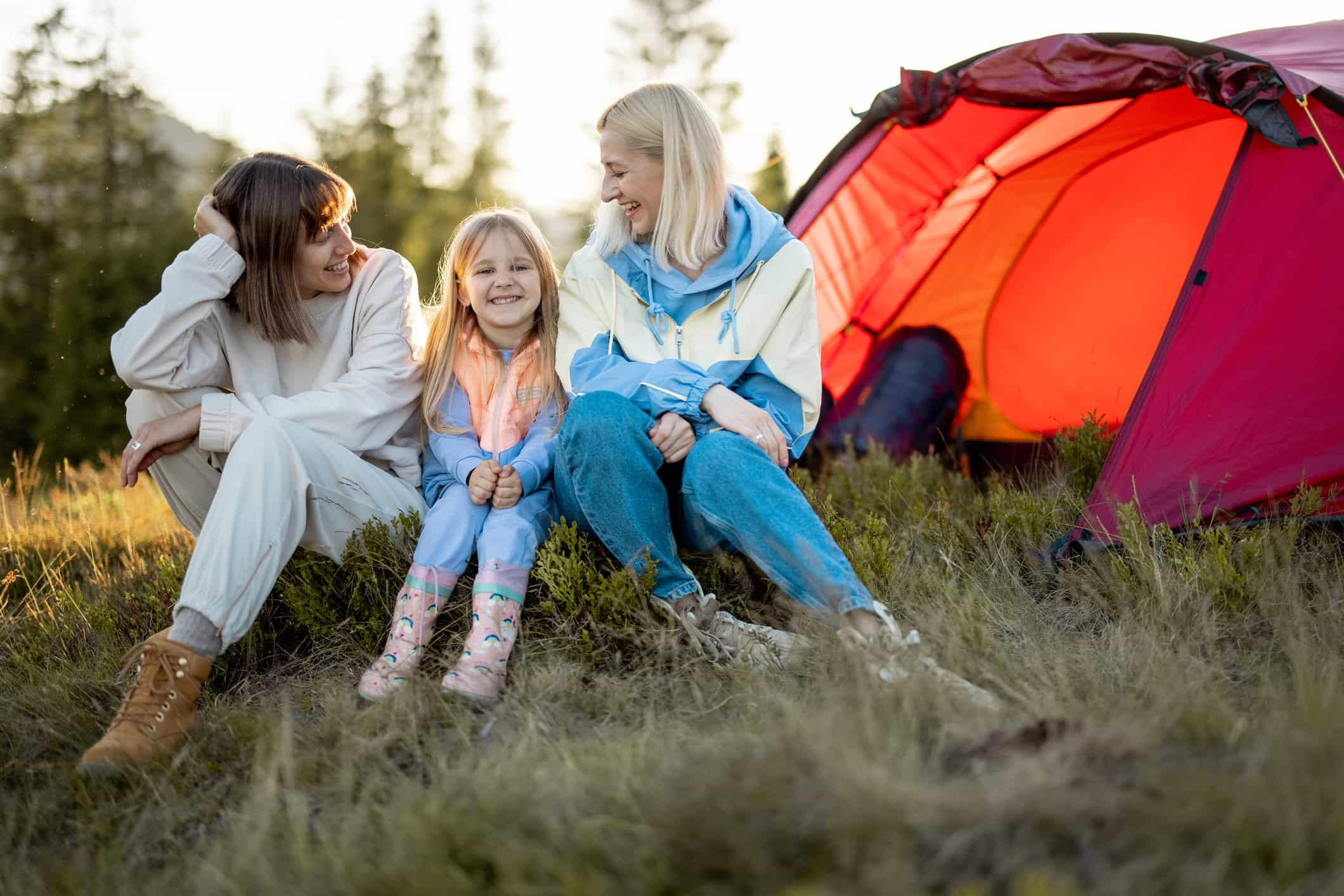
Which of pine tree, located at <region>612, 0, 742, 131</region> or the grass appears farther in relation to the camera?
pine tree, located at <region>612, 0, 742, 131</region>

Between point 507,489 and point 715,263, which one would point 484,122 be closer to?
point 715,263

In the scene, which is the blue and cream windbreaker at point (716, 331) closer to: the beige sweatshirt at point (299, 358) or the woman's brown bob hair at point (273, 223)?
the beige sweatshirt at point (299, 358)

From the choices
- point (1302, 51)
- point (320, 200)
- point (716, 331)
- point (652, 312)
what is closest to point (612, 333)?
point (652, 312)

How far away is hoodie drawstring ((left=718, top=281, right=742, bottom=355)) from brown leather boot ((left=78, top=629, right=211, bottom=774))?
1.39 meters

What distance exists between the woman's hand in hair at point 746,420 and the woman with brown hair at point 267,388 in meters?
0.85

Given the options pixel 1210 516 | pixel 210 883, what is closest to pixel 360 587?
pixel 210 883

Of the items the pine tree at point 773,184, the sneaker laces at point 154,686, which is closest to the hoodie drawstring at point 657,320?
the sneaker laces at point 154,686

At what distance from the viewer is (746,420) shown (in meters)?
2.49

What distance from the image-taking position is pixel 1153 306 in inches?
169

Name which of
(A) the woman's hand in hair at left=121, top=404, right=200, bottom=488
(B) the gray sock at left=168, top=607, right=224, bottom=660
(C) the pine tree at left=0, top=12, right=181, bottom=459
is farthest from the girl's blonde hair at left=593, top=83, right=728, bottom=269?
(C) the pine tree at left=0, top=12, right=181, bottom=459

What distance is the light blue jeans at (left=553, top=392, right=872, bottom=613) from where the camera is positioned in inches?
89.4

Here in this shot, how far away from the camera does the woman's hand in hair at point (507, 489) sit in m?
2.60

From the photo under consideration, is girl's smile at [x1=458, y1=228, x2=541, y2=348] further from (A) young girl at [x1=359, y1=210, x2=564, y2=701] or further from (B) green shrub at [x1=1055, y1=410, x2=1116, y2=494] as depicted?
(B) green shrub at [x1=1055, y1=410, x2=1116, y2=494]

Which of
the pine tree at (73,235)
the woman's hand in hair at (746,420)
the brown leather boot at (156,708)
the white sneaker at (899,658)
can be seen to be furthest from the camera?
the pine tree at (73,235)
